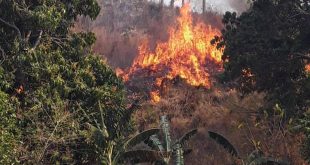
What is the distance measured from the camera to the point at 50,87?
1697 centimetres

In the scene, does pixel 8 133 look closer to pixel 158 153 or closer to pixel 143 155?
pixel 143 155

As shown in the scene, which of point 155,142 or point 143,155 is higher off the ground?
point 155,142

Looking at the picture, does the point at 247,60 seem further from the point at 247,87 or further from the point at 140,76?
the point at 140,76

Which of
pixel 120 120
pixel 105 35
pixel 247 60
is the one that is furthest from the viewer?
pixel 105 35

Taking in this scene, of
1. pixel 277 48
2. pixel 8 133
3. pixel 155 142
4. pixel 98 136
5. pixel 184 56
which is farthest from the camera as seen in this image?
pixel 184 56

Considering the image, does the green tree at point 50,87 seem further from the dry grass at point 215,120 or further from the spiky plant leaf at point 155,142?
the dry grass at point 215,120

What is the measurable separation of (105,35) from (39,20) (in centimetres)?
3457

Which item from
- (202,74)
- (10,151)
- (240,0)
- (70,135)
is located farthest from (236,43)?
(240,0)

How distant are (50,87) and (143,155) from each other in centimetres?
464

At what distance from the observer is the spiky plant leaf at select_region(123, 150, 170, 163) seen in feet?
55.5

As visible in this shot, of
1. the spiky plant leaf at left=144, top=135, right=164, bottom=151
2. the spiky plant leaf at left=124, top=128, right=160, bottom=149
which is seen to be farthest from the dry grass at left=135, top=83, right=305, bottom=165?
the spiky plant leaf at left=124, top=128, right=160, bottom=149

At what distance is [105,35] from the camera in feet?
168

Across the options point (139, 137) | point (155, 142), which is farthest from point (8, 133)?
point (155, 142)

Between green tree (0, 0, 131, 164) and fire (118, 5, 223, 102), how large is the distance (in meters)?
19.8
